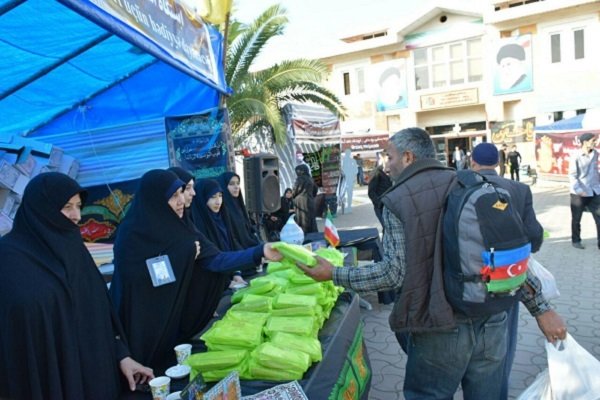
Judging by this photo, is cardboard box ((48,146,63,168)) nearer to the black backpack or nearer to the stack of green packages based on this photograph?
the stack of green packages

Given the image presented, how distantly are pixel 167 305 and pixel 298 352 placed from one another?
81 centimetres

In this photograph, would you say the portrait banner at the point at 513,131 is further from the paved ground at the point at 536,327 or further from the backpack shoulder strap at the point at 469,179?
the backpack shoulder strap at the point at 469,179

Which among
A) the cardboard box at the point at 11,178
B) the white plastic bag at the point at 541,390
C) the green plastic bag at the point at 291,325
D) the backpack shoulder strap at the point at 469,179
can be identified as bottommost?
the white plastic bag at the point at 541,390

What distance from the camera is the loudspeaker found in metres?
5.35

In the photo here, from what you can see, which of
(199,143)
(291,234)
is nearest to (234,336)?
(291,234)

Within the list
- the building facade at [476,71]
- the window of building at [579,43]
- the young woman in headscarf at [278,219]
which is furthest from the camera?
the building facade at [476,71]

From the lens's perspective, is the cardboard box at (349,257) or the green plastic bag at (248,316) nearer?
the green plastic bag at (248,316)

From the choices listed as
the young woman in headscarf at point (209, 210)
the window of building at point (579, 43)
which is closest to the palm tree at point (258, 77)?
the young woman in headscarf at point (209, 210)

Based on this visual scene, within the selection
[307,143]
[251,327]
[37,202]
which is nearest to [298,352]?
[251,327]

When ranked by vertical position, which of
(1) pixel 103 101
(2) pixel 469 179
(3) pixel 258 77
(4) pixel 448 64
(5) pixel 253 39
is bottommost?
(2) pixel 469 179

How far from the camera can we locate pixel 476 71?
21.5m

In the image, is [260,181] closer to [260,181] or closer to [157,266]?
[260,181]

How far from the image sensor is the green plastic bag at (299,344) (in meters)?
1.96

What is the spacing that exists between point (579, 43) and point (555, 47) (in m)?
0.87
